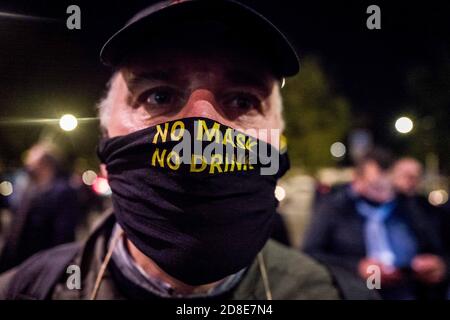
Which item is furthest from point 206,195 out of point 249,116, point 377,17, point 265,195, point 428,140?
point 428,140

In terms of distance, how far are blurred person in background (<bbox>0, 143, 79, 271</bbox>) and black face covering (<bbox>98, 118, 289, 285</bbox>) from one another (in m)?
1.82

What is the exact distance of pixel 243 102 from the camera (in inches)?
52.8

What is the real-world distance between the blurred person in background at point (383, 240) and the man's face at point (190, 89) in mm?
1693

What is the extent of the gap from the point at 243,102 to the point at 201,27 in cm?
28

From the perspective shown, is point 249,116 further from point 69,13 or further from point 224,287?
point 69,13

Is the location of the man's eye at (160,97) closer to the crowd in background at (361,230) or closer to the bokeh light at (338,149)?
the crowd in background at (361,230)

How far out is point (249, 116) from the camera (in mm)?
1340

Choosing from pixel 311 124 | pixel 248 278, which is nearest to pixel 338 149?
pixel 311 124

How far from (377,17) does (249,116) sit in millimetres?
823

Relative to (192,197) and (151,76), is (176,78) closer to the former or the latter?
(151,76)

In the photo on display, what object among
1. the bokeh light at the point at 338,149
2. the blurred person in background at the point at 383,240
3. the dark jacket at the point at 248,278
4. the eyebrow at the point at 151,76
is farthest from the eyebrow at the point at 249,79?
the bokeh light at the point at 338,149

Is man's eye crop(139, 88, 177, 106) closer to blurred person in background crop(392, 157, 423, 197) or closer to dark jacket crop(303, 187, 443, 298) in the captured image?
dark jacket crop(303, 187, 443, 298)

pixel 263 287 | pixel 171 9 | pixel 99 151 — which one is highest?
pixel 171 9

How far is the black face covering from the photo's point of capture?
1156 mm
